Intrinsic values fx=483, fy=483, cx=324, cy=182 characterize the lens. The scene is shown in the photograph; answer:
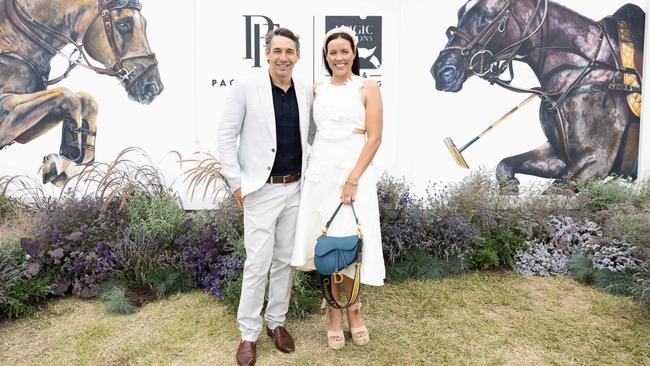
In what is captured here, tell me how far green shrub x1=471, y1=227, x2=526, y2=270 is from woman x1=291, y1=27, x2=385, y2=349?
1949 mm

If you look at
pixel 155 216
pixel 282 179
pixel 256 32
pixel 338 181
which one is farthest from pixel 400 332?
pixel 256 32

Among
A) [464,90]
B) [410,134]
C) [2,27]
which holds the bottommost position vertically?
[410,134]

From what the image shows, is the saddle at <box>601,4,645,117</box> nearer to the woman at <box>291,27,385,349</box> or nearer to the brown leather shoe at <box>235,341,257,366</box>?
the woman at <box>291,27,385,349</box>

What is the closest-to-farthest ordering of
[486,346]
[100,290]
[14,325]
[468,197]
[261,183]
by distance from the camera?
1. [261,183]
2. [486,346]
3. [14,325]
4. [100,290]
5. [468,197]

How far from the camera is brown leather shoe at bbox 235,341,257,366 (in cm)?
311

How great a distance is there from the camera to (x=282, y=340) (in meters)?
3.30

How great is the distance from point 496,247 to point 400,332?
67.4 inches

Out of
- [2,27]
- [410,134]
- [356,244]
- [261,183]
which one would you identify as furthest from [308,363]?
[2,27]

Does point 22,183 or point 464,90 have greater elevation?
point 464,90

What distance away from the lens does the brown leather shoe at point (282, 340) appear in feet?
10.8

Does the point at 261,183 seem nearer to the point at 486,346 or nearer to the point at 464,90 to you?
the point at 486,346

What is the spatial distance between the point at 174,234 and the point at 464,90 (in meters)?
3.52

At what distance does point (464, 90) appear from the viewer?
552 cm

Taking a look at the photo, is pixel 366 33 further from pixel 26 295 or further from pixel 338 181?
pixel 26 295
